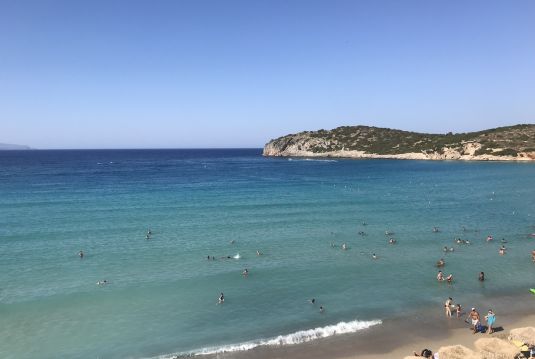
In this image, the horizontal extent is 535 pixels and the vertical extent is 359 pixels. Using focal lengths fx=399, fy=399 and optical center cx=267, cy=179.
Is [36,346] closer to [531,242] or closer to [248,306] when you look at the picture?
[248,306]

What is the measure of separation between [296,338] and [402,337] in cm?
570

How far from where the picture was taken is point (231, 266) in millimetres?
33312

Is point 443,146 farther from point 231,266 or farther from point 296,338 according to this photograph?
point 296,338

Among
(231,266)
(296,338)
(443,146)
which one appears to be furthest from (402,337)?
(443,146)

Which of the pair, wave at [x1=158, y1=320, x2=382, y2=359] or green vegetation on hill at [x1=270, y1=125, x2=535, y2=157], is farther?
green vegetation on hill at [x1=270, y1=125, x2=535, y2=157]

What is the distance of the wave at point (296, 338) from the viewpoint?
67.7ft

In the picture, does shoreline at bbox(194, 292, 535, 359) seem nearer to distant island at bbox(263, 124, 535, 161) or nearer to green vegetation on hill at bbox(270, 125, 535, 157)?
distant island at bbox(263, 124, 535, 161)

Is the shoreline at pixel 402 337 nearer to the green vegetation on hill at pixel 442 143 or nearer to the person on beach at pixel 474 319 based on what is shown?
the person on beach at pixel 474 319

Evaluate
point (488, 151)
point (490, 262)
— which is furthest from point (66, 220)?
point (488, 151)

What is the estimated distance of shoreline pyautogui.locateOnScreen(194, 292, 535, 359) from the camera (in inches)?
790

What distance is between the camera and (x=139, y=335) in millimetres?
22438

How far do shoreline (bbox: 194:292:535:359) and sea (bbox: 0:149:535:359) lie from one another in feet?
2.27

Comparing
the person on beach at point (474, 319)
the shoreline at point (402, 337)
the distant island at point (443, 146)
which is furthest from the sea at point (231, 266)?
the distant island at point (443, 146)

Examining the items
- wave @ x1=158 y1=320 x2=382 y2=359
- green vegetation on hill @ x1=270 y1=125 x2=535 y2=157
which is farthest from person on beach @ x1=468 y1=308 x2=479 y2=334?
green vegetation on hill @ x1=270 y1=125 x2=535 y2=157
